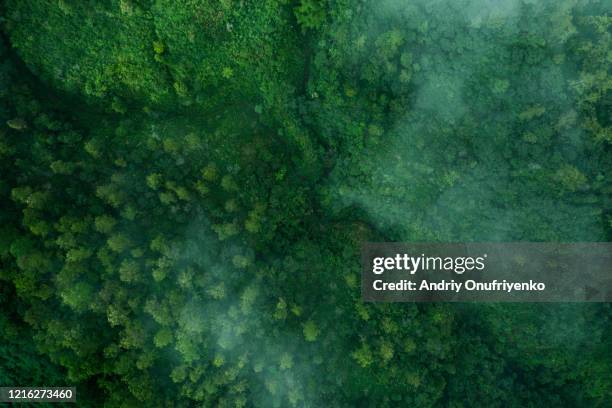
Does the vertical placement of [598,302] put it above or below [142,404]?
above

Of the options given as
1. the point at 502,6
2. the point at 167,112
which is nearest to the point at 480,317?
the point at 502,6

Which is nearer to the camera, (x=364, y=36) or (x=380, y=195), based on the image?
(x=364, y=36)

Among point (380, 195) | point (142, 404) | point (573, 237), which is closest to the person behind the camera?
point (142, 404)

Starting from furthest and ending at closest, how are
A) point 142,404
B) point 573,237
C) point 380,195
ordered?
point 380,195, point 573,237, point 142,404

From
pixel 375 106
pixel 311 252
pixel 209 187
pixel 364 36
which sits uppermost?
pixel 364 36

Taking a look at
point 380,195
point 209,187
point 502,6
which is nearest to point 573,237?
point 380,195

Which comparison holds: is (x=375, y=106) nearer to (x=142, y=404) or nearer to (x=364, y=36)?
(x=364, y=36)

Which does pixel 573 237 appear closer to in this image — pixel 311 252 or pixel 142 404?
pixel 311 252
